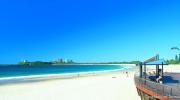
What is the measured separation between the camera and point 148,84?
39.3 feet

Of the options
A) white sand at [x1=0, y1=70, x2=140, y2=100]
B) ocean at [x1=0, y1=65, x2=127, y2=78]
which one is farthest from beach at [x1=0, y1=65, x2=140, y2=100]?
ocean at [x1=0, y1=65, x2=127, y2=78]

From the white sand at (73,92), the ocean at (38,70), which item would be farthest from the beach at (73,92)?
the ocean at (38,70)

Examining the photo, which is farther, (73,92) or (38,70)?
(38,70)

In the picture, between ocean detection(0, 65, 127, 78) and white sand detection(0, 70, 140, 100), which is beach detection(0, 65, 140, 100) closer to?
white sand detection(0, 70, 140, 100)

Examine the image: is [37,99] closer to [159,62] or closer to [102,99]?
[102,99]

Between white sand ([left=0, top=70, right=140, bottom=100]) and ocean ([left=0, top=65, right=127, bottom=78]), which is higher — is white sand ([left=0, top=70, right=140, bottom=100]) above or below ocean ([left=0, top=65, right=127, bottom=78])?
above

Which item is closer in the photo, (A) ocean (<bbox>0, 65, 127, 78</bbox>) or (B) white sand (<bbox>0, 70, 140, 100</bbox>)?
(B) white sand (<bbox>0, 70, 140, 100</bbox>)

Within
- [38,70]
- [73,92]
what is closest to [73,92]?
[73,92]

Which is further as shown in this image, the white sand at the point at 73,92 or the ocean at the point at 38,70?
the ocean at the point at 38,70

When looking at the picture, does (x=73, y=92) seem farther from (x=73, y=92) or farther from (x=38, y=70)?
(x=38, y=70)

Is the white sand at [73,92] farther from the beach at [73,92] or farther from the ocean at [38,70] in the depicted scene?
the ocean at [38,70]

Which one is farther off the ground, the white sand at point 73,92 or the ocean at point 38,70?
the white sand at point 73,92

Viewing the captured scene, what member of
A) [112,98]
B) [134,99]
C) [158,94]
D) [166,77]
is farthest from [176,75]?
[158,94]

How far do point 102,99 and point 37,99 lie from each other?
3527 millimetres
